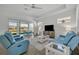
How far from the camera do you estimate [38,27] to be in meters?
2.05

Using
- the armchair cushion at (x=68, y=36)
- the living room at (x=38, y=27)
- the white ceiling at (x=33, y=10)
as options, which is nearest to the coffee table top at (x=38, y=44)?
the living room at (x=38, y=27)

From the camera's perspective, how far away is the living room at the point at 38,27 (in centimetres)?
200

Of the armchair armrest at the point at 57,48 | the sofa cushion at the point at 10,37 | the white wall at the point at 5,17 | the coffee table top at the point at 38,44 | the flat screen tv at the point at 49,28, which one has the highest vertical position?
the white wall at the point at 5,17

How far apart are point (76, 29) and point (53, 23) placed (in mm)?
363

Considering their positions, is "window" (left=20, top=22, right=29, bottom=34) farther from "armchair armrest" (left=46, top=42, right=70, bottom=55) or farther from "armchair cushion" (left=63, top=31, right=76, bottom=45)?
"armchair cushion" (left=63, top=31, right=76, bottom=45)

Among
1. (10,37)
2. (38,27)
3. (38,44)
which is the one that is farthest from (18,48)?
(38,27)

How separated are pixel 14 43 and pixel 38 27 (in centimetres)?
44

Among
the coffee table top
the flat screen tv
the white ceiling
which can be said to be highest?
the white ceiling

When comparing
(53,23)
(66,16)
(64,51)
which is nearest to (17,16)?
(53,23)

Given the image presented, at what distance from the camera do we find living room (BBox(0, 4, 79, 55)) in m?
2.00

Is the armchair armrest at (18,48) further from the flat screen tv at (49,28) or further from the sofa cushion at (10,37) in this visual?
the flat screen tv at (49,28)

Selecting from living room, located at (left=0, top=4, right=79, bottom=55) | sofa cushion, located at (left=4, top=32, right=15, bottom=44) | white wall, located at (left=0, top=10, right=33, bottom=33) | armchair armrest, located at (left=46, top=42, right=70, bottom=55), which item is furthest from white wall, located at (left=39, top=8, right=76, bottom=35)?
sofa cushion, located at (left=4, top=32, right=15, bottom=44)
